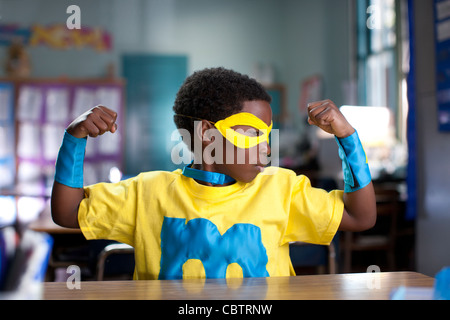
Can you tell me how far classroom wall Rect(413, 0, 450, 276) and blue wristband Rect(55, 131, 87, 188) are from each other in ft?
8.08

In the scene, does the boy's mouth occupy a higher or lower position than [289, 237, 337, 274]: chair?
higher

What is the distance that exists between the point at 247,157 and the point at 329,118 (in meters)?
0.21

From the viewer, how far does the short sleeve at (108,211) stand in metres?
1.05

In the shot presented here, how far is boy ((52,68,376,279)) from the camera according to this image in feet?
3.32

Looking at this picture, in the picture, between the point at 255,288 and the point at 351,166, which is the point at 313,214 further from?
the point at 255,288

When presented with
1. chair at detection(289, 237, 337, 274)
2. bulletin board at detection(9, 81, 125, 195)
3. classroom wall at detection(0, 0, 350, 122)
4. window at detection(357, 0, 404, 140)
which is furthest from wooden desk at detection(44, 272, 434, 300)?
classroom wall at detection(0, 0, 350, 122)

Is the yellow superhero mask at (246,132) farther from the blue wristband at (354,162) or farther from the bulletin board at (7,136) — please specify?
the bulletin board at (7,136)

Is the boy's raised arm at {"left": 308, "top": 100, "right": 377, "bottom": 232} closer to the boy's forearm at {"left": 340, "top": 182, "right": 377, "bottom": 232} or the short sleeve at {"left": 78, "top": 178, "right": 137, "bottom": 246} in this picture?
the boy's forearm at {"left": 340, "top": 182, "right": 377, "bottom": 232}

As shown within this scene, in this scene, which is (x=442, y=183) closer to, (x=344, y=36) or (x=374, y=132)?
(x=374, y=132)

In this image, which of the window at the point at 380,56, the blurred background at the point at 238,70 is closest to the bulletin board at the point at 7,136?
the blurred background at the point at 238,70

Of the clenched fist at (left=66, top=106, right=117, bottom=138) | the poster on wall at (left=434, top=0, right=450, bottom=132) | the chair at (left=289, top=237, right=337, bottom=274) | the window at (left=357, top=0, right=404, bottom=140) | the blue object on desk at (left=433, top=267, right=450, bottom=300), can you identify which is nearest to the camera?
the blue object on desk at (left=433, top=267, right=450, bottom=300)

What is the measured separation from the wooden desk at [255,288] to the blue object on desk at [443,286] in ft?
0.25

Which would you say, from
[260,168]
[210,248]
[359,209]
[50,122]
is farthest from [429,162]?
[50,122]

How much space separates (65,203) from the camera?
1023 millimetres
